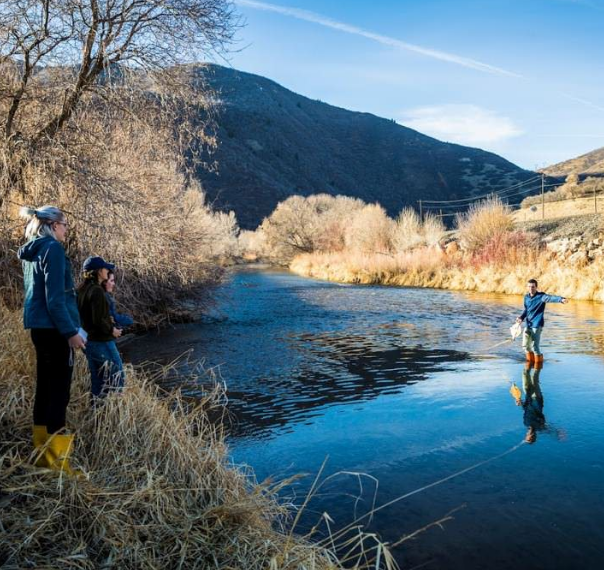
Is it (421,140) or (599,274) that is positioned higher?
(421,140)

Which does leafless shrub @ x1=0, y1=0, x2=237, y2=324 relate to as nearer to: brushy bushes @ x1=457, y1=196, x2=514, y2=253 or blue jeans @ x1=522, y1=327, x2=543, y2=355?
blue jeans @ x1=522, y1=327, x2=543, y2=355

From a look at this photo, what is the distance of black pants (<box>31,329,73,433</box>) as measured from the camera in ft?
13.2

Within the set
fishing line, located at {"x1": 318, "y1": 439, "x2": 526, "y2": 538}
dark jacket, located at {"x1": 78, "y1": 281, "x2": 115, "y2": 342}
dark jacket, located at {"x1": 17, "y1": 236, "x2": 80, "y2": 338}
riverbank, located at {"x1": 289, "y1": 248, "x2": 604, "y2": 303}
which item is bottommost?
fishing line, located at {"x1": 318, "y1": 439, "x2": 526, "y2": 538}

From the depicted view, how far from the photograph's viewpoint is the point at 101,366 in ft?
18.1

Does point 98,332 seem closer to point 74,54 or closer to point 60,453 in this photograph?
point 60,453

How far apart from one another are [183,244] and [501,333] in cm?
819

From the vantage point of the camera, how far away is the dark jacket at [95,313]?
5469 millimetres

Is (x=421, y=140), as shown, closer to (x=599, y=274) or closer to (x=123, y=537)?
(x=599, y=274)

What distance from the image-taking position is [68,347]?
13.5 feet

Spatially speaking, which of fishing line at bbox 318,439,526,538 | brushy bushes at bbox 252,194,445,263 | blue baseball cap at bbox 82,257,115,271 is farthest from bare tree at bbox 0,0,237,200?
brushy bushes at bbox 252,194,445,263

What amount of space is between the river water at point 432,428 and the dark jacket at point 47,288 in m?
2.36

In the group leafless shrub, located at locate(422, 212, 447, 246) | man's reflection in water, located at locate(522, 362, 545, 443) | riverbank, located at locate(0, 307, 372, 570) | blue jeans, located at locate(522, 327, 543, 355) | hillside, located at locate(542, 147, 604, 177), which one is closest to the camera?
riverbank, located at locate(0, 307, 372, 570)

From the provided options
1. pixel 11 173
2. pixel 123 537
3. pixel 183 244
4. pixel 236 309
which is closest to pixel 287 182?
pixel 236 309

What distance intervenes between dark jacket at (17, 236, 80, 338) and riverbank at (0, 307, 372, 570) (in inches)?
38.2
